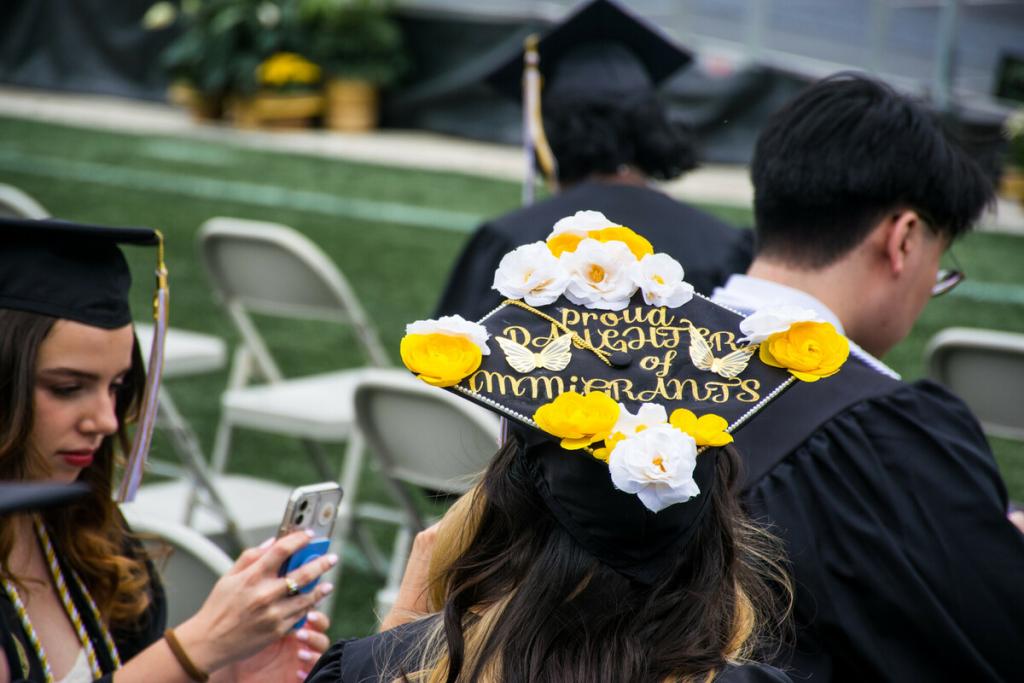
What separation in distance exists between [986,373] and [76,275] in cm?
257

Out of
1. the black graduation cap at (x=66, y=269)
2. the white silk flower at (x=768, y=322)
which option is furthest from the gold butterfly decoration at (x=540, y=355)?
the black graduation cap at (x=66, y=269)

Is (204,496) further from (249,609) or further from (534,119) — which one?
(249,609)

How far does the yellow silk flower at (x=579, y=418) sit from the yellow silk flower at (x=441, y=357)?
0.35ft

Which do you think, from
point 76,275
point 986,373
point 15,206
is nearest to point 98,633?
point 76,275

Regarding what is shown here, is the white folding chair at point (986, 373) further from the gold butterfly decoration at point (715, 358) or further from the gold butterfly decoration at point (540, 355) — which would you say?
the gold butterfly decoration at point (540, 355)

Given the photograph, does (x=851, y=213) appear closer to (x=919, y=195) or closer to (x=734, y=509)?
(x=919, y=195)

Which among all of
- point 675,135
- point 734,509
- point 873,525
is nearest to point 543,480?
point 734,509

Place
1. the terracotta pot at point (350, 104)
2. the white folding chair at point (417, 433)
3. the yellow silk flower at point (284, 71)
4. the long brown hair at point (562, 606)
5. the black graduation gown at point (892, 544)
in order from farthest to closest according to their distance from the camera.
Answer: the terracotta pot at point (350, 104)
the yellow silk flower at point (284, 71)
the white folding chair at point (417, 433)
the black graduation gown at point (892, 544)
the long brown hair at point (562, 606)

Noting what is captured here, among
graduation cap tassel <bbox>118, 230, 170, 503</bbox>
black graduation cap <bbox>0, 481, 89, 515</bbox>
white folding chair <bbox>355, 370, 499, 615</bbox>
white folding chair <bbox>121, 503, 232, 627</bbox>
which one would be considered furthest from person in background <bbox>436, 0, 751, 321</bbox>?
black graduation cap <bbox>0, 481, 89, 515</bbox>

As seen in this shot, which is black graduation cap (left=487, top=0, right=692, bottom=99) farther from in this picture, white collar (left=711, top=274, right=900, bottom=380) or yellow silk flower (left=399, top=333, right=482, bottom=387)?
yellow silk flower (left=399, top=333, right=482, bottom=387)

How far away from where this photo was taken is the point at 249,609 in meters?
1.98

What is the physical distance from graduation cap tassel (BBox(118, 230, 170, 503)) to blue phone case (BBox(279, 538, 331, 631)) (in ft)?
1.49

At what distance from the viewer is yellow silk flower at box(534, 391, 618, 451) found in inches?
55.4

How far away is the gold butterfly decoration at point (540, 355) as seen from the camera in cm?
152
